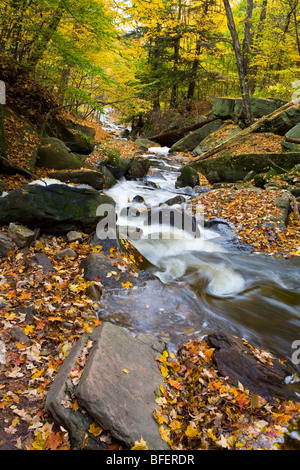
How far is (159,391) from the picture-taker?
3.05 metres

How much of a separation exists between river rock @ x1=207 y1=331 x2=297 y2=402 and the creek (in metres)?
0.52

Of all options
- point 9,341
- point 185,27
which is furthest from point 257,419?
point 185,27

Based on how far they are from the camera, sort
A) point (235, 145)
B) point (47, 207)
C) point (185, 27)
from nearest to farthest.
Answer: point (47, 207)
point (235, 145)
point (185, 27)

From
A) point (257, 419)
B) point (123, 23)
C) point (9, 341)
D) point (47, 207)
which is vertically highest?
point (123, 23)

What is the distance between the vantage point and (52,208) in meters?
5.75

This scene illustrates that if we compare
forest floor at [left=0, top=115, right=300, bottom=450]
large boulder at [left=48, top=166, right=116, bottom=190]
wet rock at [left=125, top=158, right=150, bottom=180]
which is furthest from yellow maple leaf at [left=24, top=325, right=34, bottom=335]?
wet rock at [left=125, top=158, right=150, bottom=180]

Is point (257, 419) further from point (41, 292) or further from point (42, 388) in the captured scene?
point (41, 292)

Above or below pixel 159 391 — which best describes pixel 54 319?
above

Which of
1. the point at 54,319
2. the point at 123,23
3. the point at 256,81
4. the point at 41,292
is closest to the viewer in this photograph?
the point at 54,319

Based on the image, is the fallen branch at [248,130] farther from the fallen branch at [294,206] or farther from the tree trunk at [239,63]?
the fallen branch at [294,206]

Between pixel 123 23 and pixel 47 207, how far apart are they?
536cm

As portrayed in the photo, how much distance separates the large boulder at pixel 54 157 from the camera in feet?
30.8

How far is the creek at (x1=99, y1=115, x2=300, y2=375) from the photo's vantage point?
453 cm

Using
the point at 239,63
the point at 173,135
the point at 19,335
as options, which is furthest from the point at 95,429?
the point at 173,135
